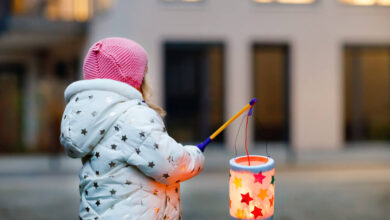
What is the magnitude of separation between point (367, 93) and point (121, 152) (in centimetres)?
1463

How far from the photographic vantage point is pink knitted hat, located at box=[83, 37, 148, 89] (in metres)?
2.24

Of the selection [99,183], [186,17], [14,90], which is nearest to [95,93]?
[99,183]

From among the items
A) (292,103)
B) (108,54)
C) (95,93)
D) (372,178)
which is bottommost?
(372,178)

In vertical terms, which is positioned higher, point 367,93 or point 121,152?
point 121,152

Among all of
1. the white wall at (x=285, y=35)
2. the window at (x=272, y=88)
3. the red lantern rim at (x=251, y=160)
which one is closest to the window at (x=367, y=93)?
the white wall at (x=285, y=35)

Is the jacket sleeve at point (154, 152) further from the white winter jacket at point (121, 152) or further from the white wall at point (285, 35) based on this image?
the white wall at point (285, 35)

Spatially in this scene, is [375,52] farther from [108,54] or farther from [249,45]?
[108,54]

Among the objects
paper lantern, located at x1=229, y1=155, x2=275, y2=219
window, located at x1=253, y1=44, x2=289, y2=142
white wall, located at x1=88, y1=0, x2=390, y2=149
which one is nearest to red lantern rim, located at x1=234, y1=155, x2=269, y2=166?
paper lantern, located at x1=229, y1=155, x2=275, y2=219

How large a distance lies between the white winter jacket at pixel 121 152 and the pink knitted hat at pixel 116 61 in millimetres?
64

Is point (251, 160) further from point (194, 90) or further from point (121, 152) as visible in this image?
point (194, 90)

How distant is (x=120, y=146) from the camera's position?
2.15m

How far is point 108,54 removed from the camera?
2.23m

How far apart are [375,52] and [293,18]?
2.50 metres

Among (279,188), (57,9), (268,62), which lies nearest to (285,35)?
(268,62)
